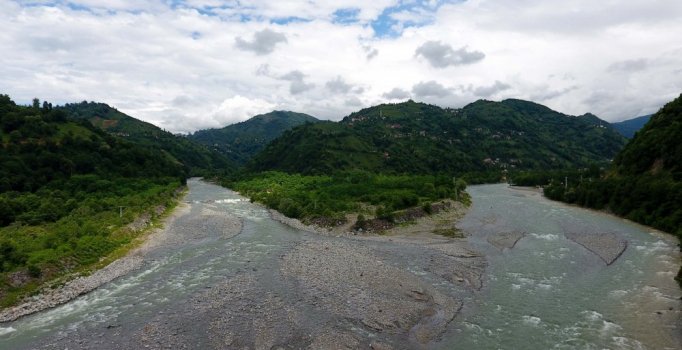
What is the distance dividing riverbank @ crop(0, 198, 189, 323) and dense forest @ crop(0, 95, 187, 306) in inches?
58.0

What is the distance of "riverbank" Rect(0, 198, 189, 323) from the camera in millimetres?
32812

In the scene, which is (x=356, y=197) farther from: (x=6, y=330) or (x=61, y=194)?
(x=6, y=330)

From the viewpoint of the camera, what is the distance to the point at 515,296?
115 ft

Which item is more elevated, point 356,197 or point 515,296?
point 356,197

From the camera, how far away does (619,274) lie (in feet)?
133

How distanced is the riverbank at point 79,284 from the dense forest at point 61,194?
147 centimetres

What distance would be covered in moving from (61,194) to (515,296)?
3279 inches

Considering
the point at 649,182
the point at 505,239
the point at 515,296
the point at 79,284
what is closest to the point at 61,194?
the point at 79,284

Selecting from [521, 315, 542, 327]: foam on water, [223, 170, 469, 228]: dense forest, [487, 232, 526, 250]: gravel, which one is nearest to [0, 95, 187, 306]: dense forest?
[223, 170, 469, 228]: dense forest

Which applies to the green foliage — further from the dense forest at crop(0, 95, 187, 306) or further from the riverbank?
the riverbank

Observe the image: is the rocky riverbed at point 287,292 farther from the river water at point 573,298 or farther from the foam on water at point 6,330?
the foam on water at point 6,330

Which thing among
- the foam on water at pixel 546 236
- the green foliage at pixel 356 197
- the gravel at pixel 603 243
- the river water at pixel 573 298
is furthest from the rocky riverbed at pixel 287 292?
the gravel at pixel 603 243

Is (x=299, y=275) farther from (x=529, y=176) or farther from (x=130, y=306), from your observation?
(x=529, y=176)

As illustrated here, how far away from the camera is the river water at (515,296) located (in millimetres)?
27422
